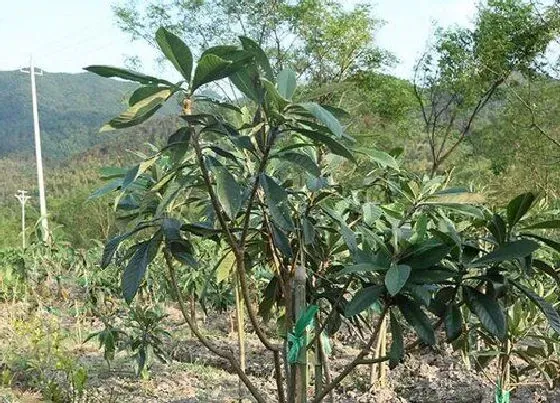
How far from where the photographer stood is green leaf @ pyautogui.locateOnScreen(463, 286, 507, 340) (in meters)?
1.29

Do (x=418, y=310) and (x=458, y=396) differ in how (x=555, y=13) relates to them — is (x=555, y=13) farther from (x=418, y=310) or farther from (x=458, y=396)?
(x=418, y=310)

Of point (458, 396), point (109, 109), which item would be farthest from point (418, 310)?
point (109, 109)

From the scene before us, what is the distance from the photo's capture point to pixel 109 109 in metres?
100

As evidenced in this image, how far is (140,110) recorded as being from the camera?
1.07 meters

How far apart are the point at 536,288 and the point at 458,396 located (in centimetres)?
83

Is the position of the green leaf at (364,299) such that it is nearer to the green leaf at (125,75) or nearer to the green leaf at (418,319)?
the green leaf at (418,319)

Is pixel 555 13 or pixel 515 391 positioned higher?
pixel 555 13

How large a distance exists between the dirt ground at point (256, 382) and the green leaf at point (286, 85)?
2.06 m

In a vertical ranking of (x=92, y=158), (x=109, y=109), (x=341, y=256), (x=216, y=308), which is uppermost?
(x=109, y=109)

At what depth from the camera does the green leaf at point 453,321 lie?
1.38 m

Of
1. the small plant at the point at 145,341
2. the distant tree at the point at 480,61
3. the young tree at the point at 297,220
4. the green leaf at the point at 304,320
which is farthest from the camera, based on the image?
the distant tree at the point at 480,61

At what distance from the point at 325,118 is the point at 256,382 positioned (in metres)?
3.11

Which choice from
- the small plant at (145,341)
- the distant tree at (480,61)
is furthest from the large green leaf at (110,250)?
the distant tree at (480,61)

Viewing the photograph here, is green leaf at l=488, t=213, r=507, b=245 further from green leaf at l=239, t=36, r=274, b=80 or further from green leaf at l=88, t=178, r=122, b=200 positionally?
green leaf at l=88, t=178, r=122, b=200
